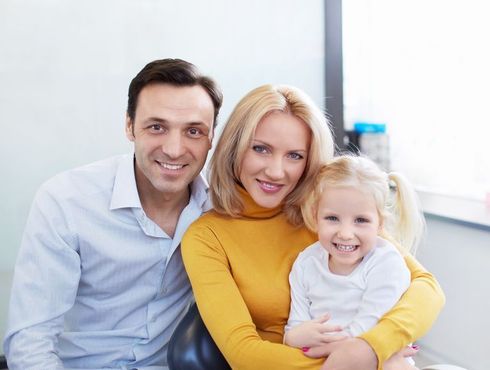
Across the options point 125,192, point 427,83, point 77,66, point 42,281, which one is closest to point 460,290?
point 427,83

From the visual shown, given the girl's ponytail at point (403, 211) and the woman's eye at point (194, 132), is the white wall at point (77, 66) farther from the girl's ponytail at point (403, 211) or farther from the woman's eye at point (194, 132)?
the girl's ponytail at point (403, 211)

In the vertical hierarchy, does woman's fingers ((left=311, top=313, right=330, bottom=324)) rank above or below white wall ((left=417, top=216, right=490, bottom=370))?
above

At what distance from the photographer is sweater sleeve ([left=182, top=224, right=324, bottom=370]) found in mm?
1488

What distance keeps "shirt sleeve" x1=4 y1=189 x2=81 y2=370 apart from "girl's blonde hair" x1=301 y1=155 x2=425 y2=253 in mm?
648

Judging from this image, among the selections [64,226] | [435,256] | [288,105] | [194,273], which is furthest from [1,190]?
[435,256]

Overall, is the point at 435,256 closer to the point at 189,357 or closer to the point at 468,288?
the point at 468,288

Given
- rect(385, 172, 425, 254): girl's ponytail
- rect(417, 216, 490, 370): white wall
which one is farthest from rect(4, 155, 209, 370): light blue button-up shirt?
rect(417, 216, 490, 370): white wall

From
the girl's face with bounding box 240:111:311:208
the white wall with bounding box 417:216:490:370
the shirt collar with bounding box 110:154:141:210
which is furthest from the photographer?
the white wall with bounding box 417:216:490:370

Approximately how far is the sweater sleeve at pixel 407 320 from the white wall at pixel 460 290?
858mm

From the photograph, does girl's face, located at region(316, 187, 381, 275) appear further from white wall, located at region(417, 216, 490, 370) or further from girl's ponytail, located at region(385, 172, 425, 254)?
white wall, located at region(417, 216, 490, 370)

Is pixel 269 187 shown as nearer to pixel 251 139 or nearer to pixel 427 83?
pixel 251 139

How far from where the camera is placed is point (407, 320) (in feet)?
4.90

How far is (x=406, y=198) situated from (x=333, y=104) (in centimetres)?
141

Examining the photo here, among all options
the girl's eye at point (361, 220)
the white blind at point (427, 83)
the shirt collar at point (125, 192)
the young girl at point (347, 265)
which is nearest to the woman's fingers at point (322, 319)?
the young girl at point (347, 265)
